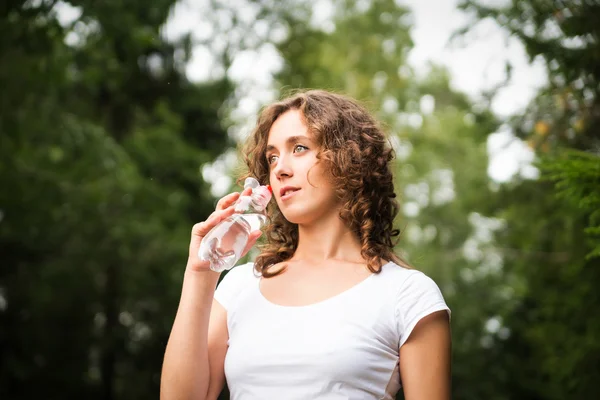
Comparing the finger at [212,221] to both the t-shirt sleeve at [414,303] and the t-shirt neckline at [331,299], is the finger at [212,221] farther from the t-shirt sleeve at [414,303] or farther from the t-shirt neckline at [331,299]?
the t-shirt sleeve at [414,303]

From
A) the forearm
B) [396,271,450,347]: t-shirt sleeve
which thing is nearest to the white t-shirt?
[396,271,450,347]: t-shirt sleeve

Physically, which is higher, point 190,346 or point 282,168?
point 282,168

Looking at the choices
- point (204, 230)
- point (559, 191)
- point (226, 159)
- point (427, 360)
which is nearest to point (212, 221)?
point (204, 230)

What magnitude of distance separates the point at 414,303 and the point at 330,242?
0.43m

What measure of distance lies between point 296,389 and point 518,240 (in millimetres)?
7076

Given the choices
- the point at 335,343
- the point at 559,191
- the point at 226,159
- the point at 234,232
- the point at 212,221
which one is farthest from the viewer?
the point at 226,159

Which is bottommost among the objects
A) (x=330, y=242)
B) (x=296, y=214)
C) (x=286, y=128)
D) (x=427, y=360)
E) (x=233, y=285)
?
(x=427, y=360)

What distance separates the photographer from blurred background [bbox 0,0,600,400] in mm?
6733

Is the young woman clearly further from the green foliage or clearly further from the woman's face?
the green foliage

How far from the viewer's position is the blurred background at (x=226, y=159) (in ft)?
22.1

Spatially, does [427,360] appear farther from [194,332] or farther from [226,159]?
[226,159]

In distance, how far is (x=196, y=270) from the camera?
243 cm

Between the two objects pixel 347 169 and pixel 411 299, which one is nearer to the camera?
pixel 411 299

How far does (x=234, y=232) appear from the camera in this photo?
2.54m
